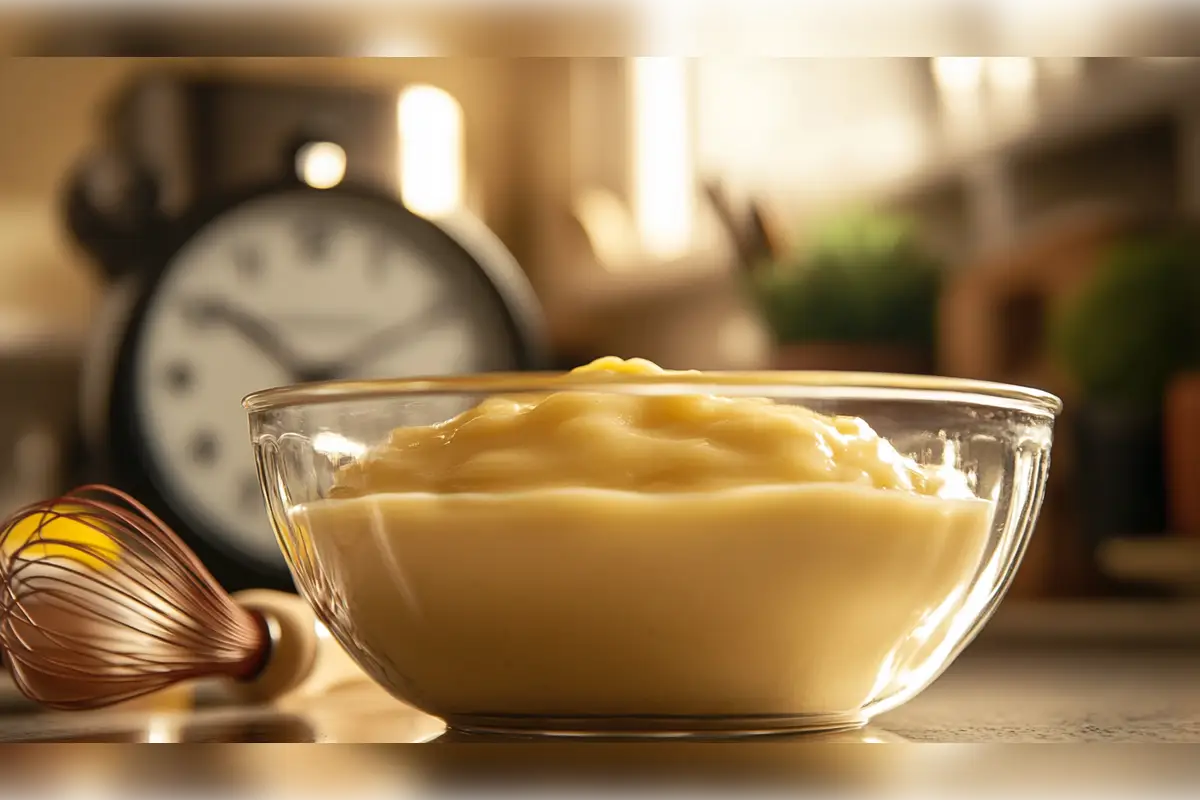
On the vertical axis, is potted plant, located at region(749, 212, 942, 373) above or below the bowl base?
above

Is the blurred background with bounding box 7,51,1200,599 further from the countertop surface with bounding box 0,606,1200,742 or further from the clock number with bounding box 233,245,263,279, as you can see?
the countertop surface with bounding box 0,606,1200,742

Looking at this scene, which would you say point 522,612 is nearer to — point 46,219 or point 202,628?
point 202,628

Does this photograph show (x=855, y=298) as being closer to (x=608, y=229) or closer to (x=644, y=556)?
(x=608, y=229)

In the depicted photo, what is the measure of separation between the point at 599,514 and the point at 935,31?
0.18 m

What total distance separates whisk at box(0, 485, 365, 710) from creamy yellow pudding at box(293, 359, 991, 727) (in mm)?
102

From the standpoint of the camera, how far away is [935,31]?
1.34ft

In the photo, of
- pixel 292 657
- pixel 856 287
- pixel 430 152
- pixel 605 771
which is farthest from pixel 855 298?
pixel 605 771

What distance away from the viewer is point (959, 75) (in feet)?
4.05

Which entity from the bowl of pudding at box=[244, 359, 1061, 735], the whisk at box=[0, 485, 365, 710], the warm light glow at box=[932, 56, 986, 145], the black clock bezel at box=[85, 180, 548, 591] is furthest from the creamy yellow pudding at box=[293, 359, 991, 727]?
the warm light glow at box=[932, 56, 986, 145]

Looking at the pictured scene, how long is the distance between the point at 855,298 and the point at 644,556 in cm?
87

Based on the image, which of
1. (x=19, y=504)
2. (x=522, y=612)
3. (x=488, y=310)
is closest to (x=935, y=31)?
(x=522, y=612)

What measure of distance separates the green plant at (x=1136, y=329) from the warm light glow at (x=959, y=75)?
0.20 metres

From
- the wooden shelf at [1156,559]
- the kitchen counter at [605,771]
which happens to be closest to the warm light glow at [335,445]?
the kitchen counter at [605,771]

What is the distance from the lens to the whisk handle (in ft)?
1.58
